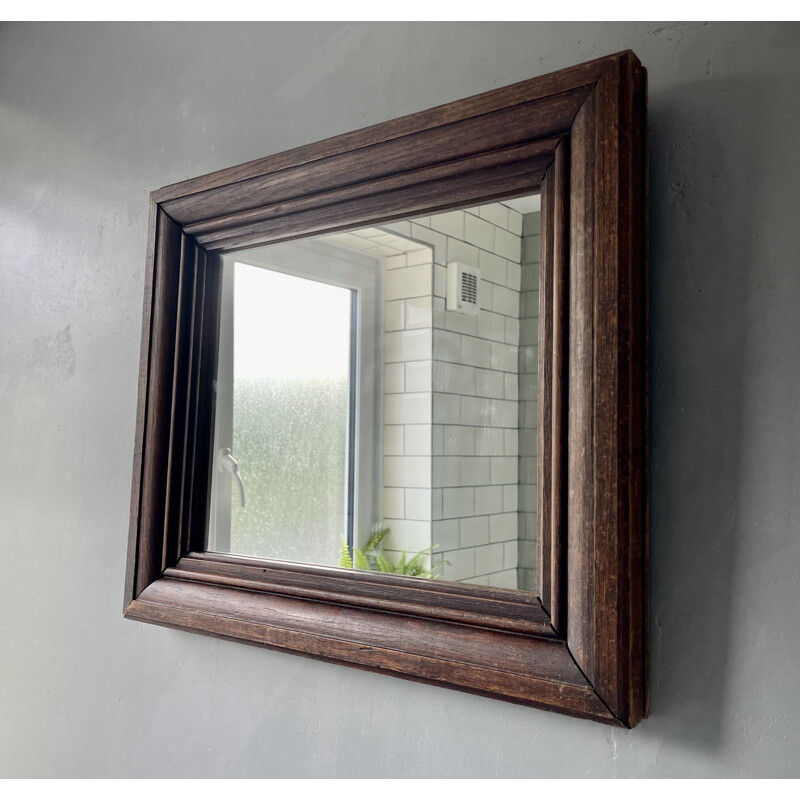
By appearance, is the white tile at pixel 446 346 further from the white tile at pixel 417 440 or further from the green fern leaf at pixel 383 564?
the green fern leaf at pixel 383 564

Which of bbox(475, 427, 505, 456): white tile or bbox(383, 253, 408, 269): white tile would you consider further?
bbox(383, 253, 408, 269): white tile

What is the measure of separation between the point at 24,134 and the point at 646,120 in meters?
1.31

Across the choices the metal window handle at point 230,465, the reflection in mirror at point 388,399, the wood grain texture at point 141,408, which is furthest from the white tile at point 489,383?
the wood grain texture at point 141,408

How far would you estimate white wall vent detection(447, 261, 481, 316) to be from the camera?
0.90 m

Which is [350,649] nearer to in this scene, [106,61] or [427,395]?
[427,395]

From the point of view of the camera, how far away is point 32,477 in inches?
56.6

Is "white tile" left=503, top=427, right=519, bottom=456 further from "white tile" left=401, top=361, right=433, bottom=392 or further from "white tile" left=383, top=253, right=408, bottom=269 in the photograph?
"white tile" left=383, top=253, right=408, bottom=269

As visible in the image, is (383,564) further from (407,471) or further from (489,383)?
(489,383)

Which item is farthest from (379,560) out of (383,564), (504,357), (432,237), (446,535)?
(432,237)

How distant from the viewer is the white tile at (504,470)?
0.87 m

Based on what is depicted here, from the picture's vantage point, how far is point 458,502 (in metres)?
0.91

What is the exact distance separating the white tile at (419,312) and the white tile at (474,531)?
25 centimetres

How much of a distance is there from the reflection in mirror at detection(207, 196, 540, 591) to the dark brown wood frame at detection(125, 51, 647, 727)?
3 centimetres

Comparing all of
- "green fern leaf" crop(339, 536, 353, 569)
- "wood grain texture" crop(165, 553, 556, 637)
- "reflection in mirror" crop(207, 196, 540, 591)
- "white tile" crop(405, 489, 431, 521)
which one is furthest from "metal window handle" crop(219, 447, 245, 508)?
"white tile" crop(405, 489, 431, 521)
